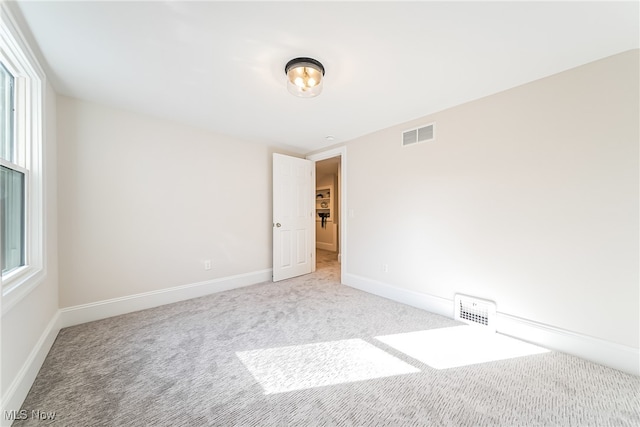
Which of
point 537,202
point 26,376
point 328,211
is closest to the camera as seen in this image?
point 26,376

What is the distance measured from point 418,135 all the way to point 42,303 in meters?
3.93

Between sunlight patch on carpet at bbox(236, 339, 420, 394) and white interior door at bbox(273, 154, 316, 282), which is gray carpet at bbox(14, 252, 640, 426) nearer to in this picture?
sunlight patch on carpet at bbox(236, 339, 420, 394)

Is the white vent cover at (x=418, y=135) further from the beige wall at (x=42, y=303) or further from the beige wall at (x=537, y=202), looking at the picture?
the beige wall at (x=42, y=303)

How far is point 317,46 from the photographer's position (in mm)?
1561

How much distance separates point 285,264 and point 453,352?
2663mm

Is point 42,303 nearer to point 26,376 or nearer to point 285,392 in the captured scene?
point 26,376

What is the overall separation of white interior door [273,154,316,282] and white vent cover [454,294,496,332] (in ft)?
8.24

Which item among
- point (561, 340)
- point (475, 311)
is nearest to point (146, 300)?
point (475, 311)

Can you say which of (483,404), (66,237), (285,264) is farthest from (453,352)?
(66,237)

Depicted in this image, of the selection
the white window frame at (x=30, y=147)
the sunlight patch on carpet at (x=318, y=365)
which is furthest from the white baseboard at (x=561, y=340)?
the white window frame at (x=30, y=147)

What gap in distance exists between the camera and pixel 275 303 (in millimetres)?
2838

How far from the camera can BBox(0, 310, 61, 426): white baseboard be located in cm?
119

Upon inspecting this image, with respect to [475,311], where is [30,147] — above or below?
above

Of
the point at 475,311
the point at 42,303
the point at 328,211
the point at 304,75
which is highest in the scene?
the point at 304,75
